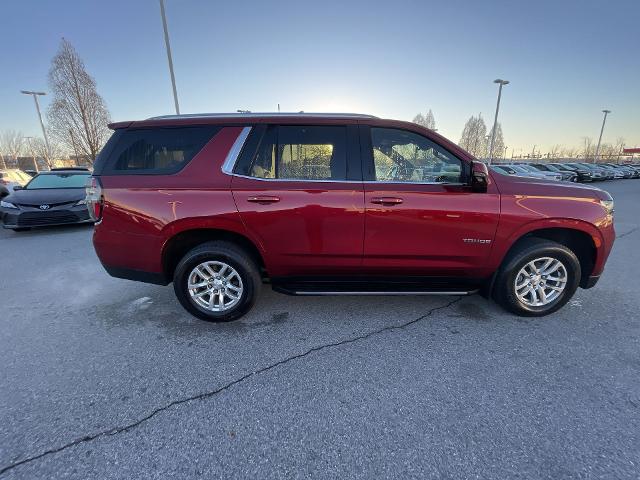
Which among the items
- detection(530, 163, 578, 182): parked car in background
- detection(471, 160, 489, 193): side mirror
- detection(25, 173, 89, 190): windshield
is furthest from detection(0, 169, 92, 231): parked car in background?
detection(530, 163, 578, 182): parked car in background

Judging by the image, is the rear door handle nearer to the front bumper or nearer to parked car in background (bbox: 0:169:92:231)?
the front bumper

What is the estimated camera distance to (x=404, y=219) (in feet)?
9.62

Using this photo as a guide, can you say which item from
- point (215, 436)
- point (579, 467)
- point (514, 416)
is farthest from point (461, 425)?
point (215, 436)

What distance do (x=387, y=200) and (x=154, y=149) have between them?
2329 millimetres

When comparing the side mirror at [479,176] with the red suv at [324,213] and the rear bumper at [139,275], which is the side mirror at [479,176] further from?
the rear bumper at [139,275]

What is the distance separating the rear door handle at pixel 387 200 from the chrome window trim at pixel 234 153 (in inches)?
53.8

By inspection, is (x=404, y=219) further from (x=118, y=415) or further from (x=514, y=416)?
(x=118, y=415)

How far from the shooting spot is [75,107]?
24016 mm

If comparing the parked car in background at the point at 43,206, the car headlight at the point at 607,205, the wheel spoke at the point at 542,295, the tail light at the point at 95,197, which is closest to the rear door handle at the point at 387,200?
the wheel spoke at the point at 542,295

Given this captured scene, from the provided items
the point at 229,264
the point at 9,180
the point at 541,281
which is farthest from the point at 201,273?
the point at 9,180

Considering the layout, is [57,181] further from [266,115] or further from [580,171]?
[580,171]

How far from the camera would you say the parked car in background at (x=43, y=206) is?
23.5 ft

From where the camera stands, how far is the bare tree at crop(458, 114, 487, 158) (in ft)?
198

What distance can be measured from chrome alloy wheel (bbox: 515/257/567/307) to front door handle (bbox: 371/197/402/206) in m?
1.50
